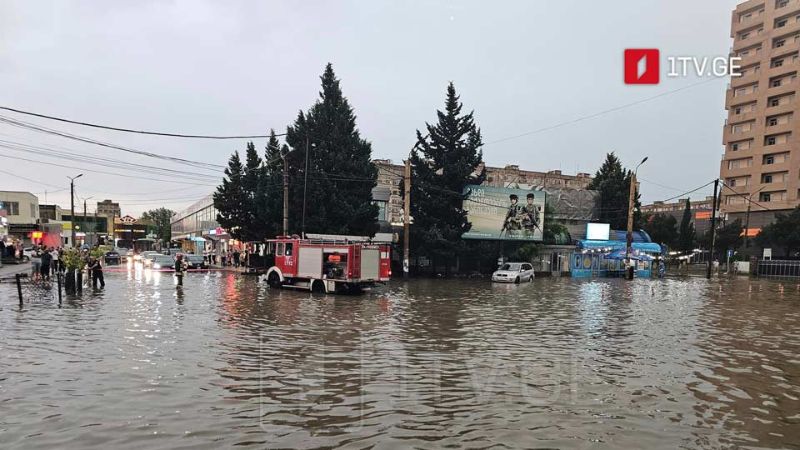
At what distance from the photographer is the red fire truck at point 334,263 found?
23266mm

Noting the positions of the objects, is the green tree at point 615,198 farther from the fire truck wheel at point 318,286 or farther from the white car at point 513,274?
the fire truck wheel at point 318,286

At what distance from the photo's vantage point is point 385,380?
27.3 ft

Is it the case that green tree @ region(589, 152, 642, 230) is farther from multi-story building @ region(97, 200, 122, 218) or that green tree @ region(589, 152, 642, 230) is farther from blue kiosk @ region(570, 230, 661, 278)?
multi-story building @ region(97, 200, 122, 218)

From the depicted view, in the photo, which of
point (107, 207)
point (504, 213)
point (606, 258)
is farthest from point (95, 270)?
point (107, 207)

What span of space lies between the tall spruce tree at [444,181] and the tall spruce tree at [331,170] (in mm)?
4260

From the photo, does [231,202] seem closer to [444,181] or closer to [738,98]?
[444,181]

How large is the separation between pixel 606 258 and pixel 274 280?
111 ft

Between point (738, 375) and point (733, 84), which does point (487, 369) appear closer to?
point (738, 375)

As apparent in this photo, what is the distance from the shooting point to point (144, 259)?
141 feet

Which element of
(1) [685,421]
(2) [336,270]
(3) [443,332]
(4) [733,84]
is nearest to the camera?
(1) [685,421]

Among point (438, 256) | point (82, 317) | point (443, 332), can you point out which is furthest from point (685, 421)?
point (438, 256)

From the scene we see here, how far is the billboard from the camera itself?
40812mm

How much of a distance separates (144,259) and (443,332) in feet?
126

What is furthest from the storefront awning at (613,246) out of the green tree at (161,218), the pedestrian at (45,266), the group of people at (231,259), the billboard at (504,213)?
the green tree at (161,218)
